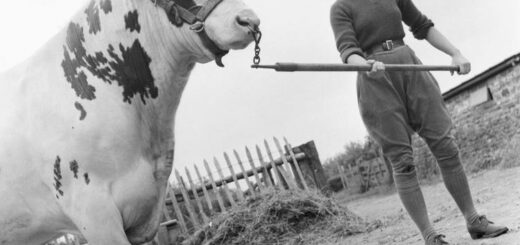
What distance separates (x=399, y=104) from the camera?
150 inches

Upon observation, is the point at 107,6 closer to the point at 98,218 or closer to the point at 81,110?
the point at 81,110

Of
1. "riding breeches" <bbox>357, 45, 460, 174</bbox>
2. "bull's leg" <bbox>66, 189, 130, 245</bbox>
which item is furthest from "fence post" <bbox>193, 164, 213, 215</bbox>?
"bull's leg" <bbox>66, 189, 130, 245</bbox>

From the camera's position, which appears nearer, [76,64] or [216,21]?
[216,21]

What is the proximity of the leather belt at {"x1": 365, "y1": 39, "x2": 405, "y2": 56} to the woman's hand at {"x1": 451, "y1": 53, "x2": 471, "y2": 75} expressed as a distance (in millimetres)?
389

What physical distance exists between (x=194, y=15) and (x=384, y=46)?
1.54 m

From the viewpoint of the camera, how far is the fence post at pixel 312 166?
363 inches

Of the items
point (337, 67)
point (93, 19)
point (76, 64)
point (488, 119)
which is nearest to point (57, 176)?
point (76, 64)

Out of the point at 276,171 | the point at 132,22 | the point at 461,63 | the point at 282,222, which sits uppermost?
the point at 132,22

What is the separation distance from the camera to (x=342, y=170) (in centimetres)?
2241

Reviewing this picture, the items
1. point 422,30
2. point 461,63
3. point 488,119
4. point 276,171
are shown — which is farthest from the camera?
point 488,119

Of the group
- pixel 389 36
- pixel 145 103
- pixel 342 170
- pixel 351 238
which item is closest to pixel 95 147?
pixel 145 103

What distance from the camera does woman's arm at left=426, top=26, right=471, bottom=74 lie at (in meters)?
3.99

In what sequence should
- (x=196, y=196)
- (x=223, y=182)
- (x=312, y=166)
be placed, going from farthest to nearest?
(x=223, y=182) → (x=196, y=196) → (x=312, y=166)

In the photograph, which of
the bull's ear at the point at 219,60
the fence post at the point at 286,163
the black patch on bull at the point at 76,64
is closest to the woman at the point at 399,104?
the bull's ear at the point at 219,60
